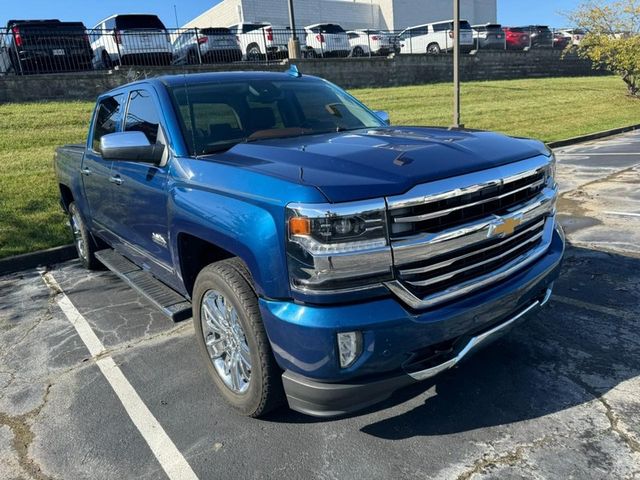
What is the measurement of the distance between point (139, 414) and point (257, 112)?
2.19 metres

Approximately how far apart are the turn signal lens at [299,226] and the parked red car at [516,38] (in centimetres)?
3047

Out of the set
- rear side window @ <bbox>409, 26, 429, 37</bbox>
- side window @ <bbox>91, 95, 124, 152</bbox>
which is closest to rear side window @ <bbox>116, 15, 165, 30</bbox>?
rear side window @ <bbox>409, 26, 429, 37</bbox>

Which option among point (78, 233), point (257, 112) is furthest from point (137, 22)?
point (257, 112)

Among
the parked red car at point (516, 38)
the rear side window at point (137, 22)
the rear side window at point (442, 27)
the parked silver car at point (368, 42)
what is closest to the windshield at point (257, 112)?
the rear side window at point (137, 22)

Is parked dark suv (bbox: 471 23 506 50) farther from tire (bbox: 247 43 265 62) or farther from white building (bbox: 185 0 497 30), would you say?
white building (bbox: 185 0 497 30)

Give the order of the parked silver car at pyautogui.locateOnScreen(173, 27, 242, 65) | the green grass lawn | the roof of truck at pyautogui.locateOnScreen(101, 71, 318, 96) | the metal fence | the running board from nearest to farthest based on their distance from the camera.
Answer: the running board < the roof of truck at pyautogui.locateOnScreen(101, 71, 318, 96) < the green grass lawn < the metal fence < the parked silver car at pyautogui.locateOnScreen(173, 27, 242, 65)

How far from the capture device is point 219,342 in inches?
122

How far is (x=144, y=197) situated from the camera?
3.60 m

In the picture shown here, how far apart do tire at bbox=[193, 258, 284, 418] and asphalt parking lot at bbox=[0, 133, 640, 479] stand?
192mm

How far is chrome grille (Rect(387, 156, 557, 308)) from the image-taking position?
2.30 metres

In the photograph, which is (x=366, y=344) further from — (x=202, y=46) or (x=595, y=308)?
(x=202, y=46)

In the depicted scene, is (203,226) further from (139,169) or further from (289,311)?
(139,169)

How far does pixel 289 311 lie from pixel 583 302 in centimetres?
288

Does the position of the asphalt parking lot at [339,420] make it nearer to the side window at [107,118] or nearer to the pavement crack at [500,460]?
the pavement crack at [500,460]
